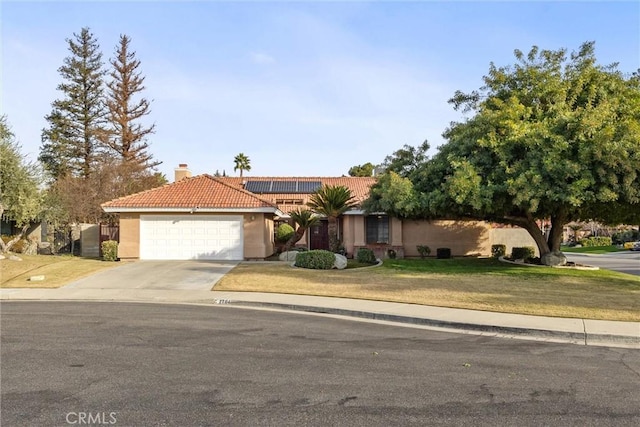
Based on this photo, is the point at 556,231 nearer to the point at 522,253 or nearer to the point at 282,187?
the point at 522,253

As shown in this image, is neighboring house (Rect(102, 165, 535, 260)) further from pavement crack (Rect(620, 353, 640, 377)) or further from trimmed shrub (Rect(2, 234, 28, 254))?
pavement crack (Rect(620, 353, 640, 377))

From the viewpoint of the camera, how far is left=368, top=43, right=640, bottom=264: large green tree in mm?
16250

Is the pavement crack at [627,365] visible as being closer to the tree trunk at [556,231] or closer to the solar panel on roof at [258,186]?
the tree trunk at [556,231]

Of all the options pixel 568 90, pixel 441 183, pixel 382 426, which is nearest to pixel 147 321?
pixel 382 426

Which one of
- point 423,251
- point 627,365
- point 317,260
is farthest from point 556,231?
point 627,365

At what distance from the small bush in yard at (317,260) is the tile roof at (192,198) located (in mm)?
4136

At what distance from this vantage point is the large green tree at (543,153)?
640 inches

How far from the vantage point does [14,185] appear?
25.4m

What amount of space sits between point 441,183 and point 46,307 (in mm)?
13876

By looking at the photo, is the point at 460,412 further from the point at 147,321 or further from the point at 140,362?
the point at 147,321

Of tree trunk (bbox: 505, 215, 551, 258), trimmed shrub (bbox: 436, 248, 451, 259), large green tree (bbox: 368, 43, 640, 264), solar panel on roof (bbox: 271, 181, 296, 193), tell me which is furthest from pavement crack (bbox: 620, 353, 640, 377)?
solar panel on roof (bbox: 271, 181, 296, 193)

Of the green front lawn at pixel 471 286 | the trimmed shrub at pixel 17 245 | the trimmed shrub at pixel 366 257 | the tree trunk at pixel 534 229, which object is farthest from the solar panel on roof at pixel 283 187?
the tree trunk at pixel 534 229

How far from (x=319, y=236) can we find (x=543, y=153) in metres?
16.0

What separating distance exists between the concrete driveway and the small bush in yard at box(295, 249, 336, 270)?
309 cm
